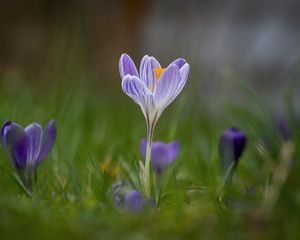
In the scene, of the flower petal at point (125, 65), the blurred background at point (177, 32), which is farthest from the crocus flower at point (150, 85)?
the blurred background at point (177, 32)

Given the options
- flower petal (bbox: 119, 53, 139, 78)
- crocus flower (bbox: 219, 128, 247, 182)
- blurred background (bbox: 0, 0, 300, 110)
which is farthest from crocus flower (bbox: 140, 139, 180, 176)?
blurred background (bbox: 0, 0, 300, 110)

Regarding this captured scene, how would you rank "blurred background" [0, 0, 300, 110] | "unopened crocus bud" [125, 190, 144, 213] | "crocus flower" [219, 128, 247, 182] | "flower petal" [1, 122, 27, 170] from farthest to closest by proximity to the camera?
"blurred background" [0, 0, 300, 110] < "crocus flower" [219, 128, 247, 182] < "flower petal" [1, 122, 27, 170] < "unopened crocus bud" [125, 190, 144, 213]

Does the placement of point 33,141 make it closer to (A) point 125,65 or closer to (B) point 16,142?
(B) point 16,142

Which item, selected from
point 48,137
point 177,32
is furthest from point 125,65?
point 177,32

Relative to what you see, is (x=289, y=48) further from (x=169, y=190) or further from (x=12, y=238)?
(x=12, y=238)

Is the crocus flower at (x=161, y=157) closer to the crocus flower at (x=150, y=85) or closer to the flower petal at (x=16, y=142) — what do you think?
the crocus flower at (x=150, y=85)

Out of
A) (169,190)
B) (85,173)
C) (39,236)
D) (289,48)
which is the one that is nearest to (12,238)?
(39,236)

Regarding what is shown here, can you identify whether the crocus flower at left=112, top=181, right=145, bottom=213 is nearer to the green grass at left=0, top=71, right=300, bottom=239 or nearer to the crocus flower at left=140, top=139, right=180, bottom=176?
the green grass at left=0, top=71, right=300, bottom=239
